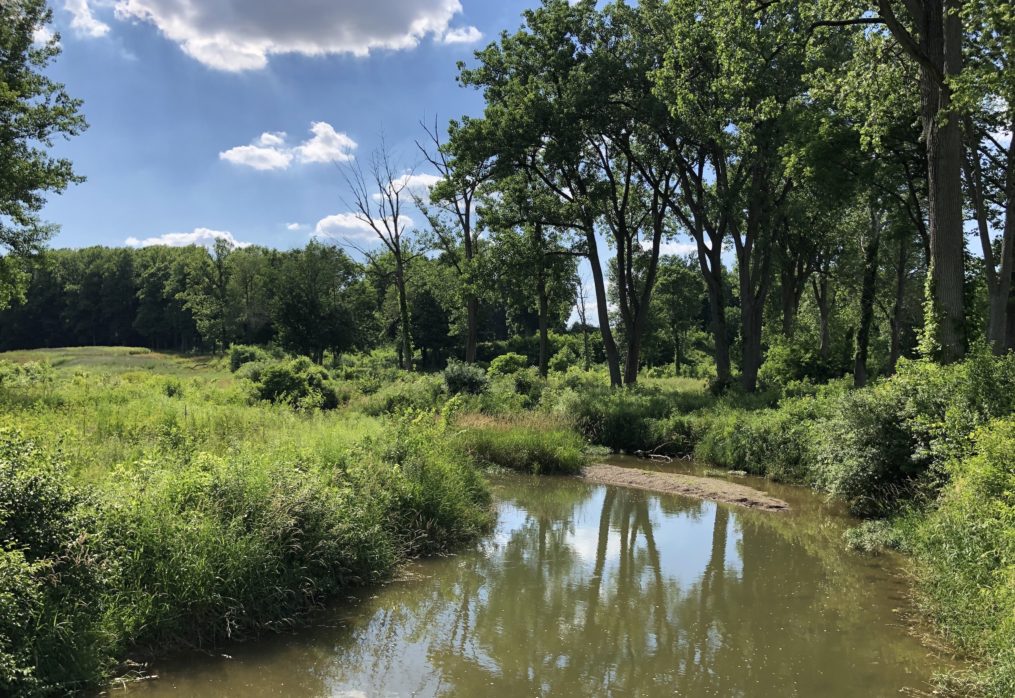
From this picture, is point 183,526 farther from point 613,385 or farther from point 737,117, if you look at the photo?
point 613,385

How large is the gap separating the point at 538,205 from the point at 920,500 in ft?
62.6

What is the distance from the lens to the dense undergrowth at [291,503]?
5.23 metres

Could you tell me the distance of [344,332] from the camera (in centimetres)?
5772

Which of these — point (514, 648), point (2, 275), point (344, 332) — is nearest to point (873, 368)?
point (514, 648)

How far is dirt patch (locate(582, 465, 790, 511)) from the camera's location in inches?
535

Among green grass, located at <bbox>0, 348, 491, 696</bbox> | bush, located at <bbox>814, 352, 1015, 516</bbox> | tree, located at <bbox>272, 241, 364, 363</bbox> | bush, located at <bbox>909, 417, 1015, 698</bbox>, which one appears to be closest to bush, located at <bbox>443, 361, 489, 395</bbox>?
green grass, located at <bbox>0, 348, 491, 696</bbox>

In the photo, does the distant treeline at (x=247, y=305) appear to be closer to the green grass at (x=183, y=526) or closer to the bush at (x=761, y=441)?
the bush at (x=761, y=441)

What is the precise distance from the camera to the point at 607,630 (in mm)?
7078

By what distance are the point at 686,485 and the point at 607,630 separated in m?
8.69

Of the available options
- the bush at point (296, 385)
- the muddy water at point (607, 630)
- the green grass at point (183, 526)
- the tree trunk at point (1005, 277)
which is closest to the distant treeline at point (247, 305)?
the bush at point (296, 385)

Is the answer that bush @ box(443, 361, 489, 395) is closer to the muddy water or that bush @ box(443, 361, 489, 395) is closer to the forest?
the forest

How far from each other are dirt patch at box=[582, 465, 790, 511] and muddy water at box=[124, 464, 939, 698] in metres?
2.31

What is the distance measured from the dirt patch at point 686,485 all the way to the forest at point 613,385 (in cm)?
86

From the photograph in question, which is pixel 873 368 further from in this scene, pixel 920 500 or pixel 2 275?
pixel 2 275
